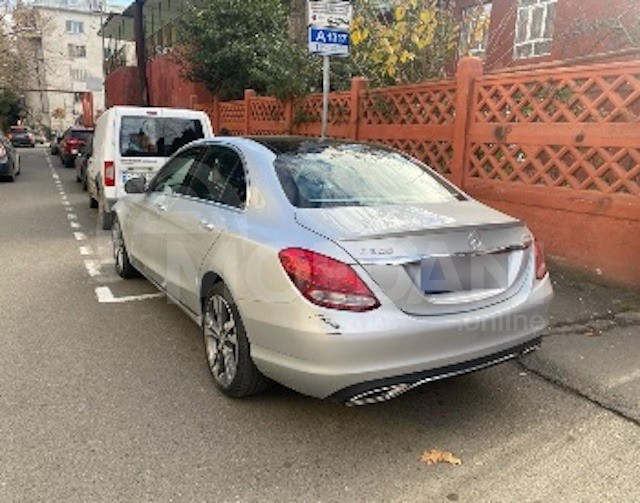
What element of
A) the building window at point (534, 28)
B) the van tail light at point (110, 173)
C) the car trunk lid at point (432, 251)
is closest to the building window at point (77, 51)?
the building window at point (534, 28)

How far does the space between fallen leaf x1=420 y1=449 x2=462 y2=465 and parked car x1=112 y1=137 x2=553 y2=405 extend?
0.40 metres

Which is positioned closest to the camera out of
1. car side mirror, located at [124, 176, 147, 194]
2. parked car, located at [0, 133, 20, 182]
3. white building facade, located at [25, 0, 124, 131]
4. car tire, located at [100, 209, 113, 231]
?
car side mirror, located at [124, 176, 147, 194]

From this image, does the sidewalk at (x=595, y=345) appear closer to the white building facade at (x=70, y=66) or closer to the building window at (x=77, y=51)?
the white building facade at (x=70, y=66)

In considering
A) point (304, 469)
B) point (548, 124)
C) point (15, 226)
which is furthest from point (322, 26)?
point (15, 226)

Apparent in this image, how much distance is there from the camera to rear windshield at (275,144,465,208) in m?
3.14

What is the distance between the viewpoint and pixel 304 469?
2.63m

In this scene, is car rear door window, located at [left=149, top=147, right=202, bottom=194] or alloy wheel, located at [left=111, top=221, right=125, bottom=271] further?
alloy wheel, located at [left=111, top=221, right=125, bottom=271]

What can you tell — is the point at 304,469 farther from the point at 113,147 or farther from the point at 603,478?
the point at 113,147

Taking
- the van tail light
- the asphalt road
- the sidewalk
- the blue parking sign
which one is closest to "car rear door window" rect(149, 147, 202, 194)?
the asphalt road

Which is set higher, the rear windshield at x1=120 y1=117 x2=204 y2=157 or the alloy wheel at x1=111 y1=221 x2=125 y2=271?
the rear windshield at x1=120 y1=117 x2=204 y2=157

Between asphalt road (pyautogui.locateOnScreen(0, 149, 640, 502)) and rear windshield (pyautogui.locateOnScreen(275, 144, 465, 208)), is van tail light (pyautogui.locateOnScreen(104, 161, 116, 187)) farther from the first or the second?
rear windshield (pyautogui.locateOnScreen(275, 144, 465, 208))

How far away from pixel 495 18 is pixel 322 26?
9.80 m

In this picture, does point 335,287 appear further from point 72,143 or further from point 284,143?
point 72,143

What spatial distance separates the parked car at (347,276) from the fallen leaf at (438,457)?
0.40 metres
